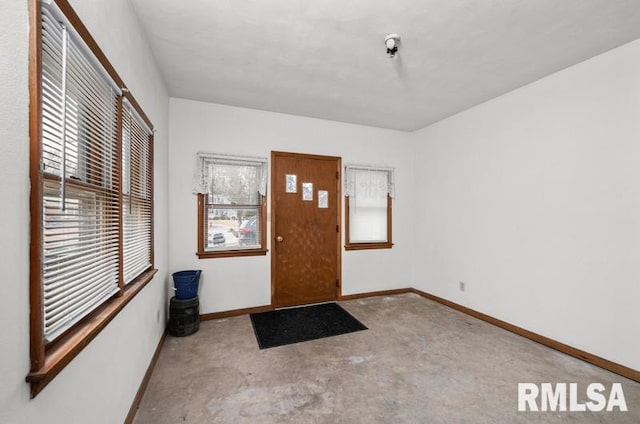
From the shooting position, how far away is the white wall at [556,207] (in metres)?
2.27

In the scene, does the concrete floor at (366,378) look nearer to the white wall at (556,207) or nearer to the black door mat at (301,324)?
the black door mat at (301,324)

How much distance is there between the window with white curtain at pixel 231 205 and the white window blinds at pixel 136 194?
1025 millimetres

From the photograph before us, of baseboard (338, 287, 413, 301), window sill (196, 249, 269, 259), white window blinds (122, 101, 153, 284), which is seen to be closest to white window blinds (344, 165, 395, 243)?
baseboard (338, 287, 413, 301)

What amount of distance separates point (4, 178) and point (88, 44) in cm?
80

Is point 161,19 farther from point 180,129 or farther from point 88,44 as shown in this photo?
point 180,129

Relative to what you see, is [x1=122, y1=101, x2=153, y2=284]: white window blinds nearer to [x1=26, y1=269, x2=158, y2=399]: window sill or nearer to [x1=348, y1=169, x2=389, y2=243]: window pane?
[x1=26, y1=269, x2=158, y2=399]: window sill

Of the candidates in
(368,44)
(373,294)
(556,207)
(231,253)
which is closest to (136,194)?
(231,253)

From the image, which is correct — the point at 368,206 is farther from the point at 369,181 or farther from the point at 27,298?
the point at 27,298

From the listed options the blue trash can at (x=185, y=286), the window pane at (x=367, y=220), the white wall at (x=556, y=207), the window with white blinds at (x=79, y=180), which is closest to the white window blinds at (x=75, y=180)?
the window with white blinds at (x=79, y=180)

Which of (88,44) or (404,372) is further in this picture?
(404,372)

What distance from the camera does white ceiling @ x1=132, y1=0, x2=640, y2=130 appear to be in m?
1.87

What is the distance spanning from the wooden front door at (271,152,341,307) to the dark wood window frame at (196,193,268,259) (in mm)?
119

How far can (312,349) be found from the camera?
2.65 metres

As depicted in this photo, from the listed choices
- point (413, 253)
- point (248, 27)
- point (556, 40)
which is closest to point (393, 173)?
point (413, 253)
